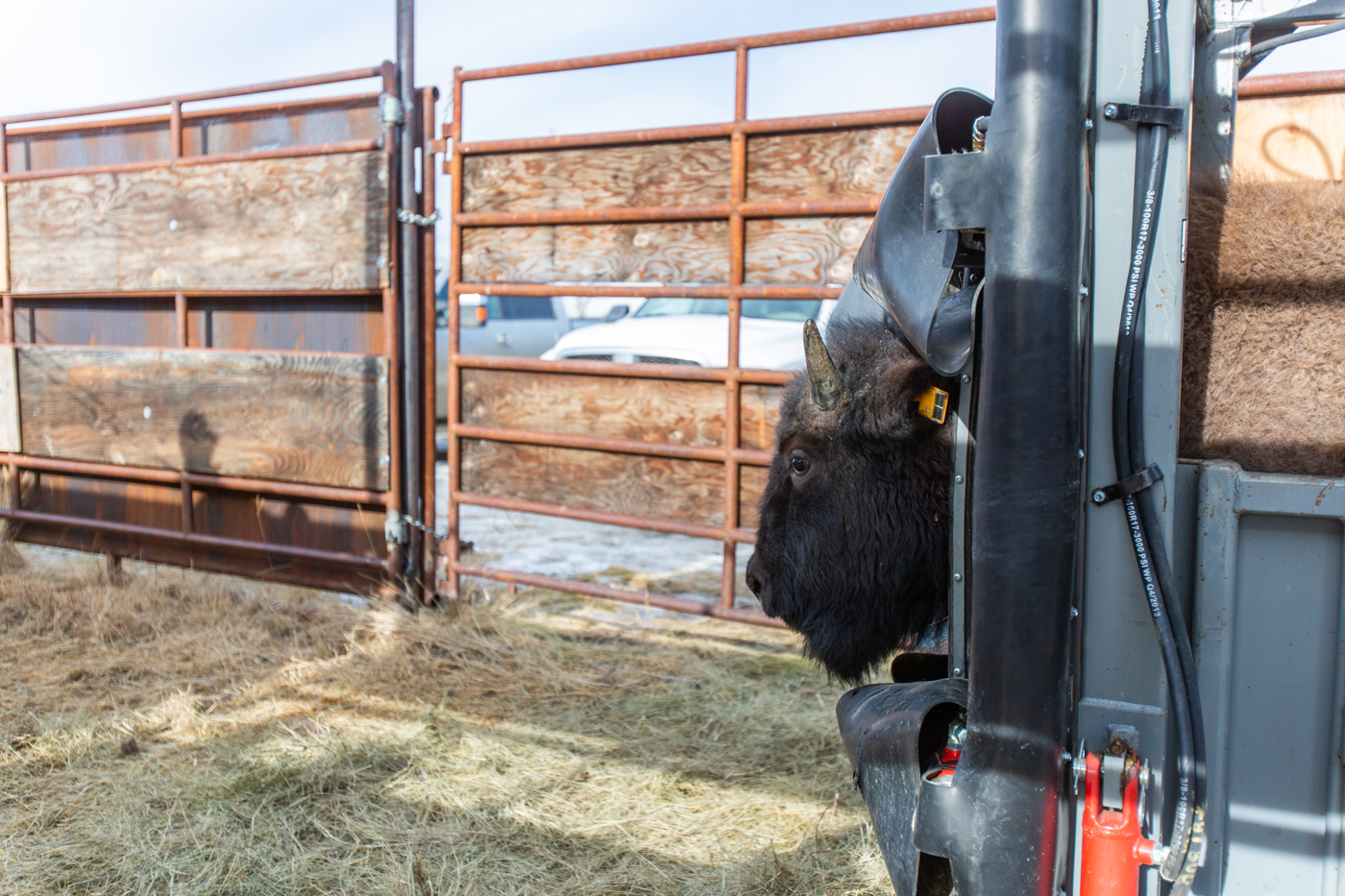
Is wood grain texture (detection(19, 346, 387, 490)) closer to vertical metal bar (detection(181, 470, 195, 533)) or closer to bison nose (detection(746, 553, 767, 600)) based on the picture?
vertical metal bar (detection(181, 470, 195, 533))

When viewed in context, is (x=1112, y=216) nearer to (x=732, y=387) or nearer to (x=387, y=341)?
(x=732, y=387)

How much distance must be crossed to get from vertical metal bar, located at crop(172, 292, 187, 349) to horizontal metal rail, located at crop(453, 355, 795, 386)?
70.9 inches

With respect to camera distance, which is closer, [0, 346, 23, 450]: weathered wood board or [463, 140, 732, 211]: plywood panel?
[463, 140, 732, 211]: plywood panel

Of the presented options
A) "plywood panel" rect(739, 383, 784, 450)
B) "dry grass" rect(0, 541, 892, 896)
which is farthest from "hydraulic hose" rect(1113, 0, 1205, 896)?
"plywood panel" rect(739, 383, 784, 450)

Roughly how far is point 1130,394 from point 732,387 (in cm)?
282

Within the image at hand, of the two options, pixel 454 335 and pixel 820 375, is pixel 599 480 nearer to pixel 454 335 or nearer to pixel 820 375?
pixel 454 335

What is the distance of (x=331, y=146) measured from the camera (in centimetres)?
483

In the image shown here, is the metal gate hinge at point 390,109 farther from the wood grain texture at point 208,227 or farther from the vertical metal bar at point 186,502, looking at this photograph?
the vertical metal bar at point 186,502

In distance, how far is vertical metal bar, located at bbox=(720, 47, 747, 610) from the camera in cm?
411

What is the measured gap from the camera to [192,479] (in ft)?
17.7

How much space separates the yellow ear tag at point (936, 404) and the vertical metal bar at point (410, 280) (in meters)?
3.47

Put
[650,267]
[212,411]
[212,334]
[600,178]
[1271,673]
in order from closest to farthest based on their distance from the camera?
[1271,673] → [650,267] → [600,178] → [212,411] → [212,334]

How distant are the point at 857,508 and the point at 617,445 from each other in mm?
2341

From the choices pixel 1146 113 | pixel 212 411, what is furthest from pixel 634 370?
pixel 1146 113
